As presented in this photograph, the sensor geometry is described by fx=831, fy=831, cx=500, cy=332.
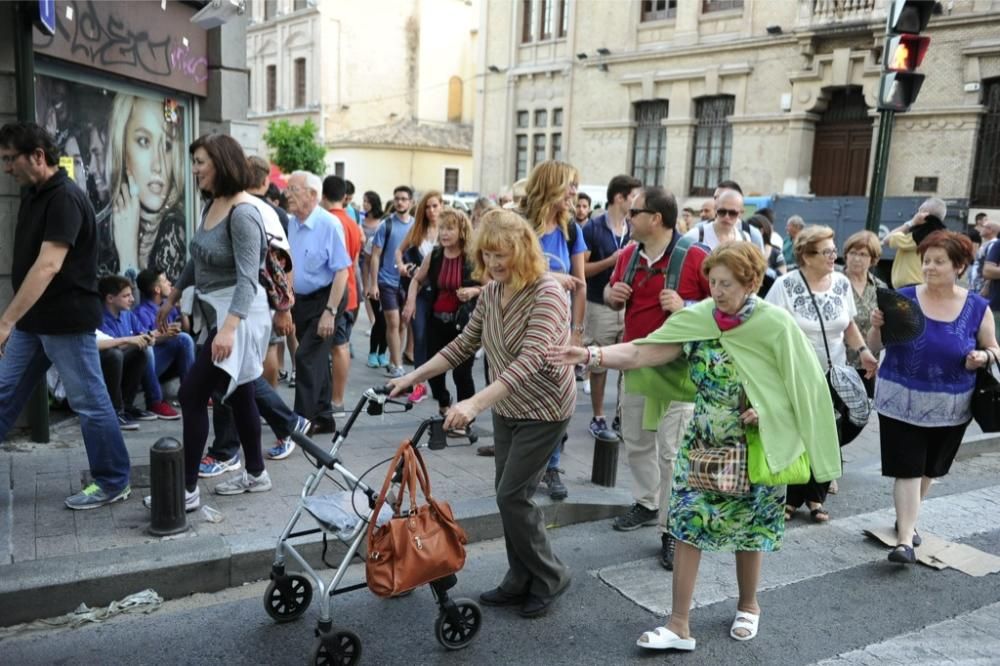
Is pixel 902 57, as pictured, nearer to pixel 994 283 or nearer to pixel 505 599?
pixel 994 283

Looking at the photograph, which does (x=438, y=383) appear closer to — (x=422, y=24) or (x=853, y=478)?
(x=853, y=478)

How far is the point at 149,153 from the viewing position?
750cm

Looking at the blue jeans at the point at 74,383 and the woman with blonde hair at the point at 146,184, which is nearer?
the blue jeans at the point at 74,383

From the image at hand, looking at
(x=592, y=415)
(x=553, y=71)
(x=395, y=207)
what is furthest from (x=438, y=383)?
(x=553, y=71)

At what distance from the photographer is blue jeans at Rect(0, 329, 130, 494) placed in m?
4.44

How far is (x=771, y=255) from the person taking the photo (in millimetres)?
9062

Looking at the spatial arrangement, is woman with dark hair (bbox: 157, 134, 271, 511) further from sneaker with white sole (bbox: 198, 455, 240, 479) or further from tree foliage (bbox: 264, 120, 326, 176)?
tree foliage (bbox: 264, 120, 326, 176)

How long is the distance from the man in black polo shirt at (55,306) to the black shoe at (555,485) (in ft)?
8.23

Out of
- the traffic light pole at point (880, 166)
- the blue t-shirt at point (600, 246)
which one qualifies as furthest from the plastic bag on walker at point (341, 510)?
the traffic light pole at point (880, 166)

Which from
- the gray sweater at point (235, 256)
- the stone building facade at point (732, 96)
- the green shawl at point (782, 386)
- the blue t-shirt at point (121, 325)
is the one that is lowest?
the blue t-shirt at point (121, 325)

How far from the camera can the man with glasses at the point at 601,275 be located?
683 centimetres

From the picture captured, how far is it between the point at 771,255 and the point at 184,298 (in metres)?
6.34

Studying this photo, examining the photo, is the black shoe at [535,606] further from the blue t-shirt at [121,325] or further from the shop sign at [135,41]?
the shop sign at [135,41]

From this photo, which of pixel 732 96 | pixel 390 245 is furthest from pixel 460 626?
pixel 732 96
